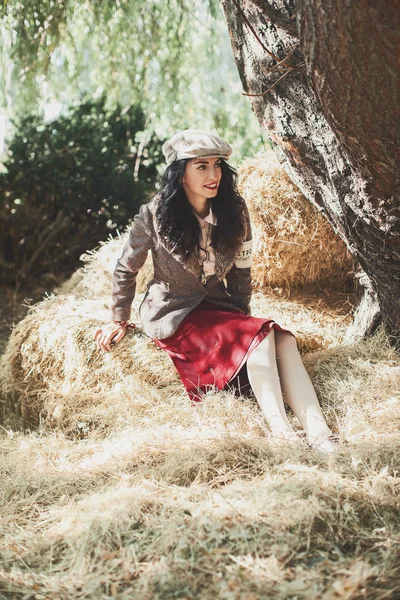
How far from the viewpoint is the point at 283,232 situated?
374 centimetres

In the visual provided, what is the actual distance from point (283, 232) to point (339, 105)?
141 centimetres

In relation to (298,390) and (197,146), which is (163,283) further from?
(298,390)

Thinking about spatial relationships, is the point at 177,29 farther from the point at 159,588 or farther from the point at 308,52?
the point at 159,588

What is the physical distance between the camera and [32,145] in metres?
6.12

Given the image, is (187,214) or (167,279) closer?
(187,214)

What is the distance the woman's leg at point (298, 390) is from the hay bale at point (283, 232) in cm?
98

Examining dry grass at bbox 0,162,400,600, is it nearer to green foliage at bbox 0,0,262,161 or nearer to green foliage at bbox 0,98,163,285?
green foliage at bbox 0,0,262,161

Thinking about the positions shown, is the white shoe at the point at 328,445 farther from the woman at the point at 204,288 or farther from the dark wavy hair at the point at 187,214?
the dark wavy hair at the point at 187,214

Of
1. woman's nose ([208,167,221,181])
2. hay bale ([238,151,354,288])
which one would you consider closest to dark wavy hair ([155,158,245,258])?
woman's nose ([208,167,221,181])

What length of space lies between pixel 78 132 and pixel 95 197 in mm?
616

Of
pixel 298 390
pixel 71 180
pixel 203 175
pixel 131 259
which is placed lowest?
pixel 298 390

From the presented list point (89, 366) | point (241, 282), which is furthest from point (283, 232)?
point (89, 366)

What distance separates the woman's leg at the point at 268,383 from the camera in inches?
105

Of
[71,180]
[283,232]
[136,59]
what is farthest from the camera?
[71,180]
